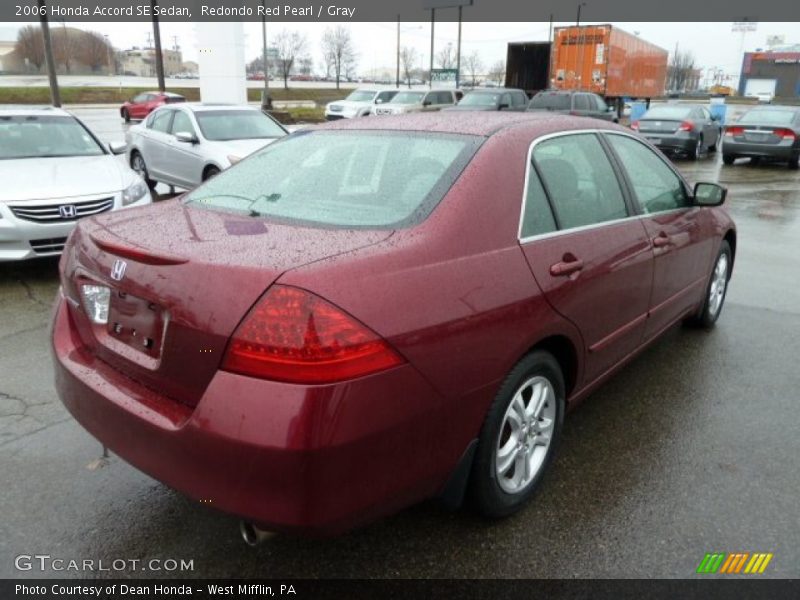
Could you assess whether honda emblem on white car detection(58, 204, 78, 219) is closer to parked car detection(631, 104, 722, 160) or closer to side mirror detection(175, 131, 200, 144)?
side mirror detection(175, 131, 200, 144)

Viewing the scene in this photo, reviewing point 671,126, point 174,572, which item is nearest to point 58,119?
point 174,572

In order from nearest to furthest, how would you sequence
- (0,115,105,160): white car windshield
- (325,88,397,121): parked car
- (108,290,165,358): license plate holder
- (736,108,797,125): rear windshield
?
(108,290,165,358): license plate holder
(0,115,105,160): white car windshield
(736,108,797,125): rear windshield
(325,88,397,121): parked car

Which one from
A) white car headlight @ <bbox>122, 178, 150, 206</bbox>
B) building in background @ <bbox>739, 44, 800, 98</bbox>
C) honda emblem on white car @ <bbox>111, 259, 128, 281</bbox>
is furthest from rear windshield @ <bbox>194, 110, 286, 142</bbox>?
building in background @ <bbox>739, 44, 800, 98</bbox>

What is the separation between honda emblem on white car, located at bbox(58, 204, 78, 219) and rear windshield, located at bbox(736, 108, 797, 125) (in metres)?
16.3

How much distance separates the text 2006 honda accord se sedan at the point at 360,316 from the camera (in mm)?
1854

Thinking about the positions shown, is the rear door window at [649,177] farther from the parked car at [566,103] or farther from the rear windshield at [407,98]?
the rear windshield at [407,98]

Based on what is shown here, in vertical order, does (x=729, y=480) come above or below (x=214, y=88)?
below

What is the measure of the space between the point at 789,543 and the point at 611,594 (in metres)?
0.85

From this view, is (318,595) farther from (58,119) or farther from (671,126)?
(671,126)

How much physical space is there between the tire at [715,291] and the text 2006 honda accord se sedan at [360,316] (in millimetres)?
1765

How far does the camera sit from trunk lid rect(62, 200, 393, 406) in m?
1.93

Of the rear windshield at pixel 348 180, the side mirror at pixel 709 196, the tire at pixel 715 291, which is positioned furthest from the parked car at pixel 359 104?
the rear windshield at pixel 348 180

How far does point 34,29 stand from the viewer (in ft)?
241

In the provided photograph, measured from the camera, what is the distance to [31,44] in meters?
74.2
